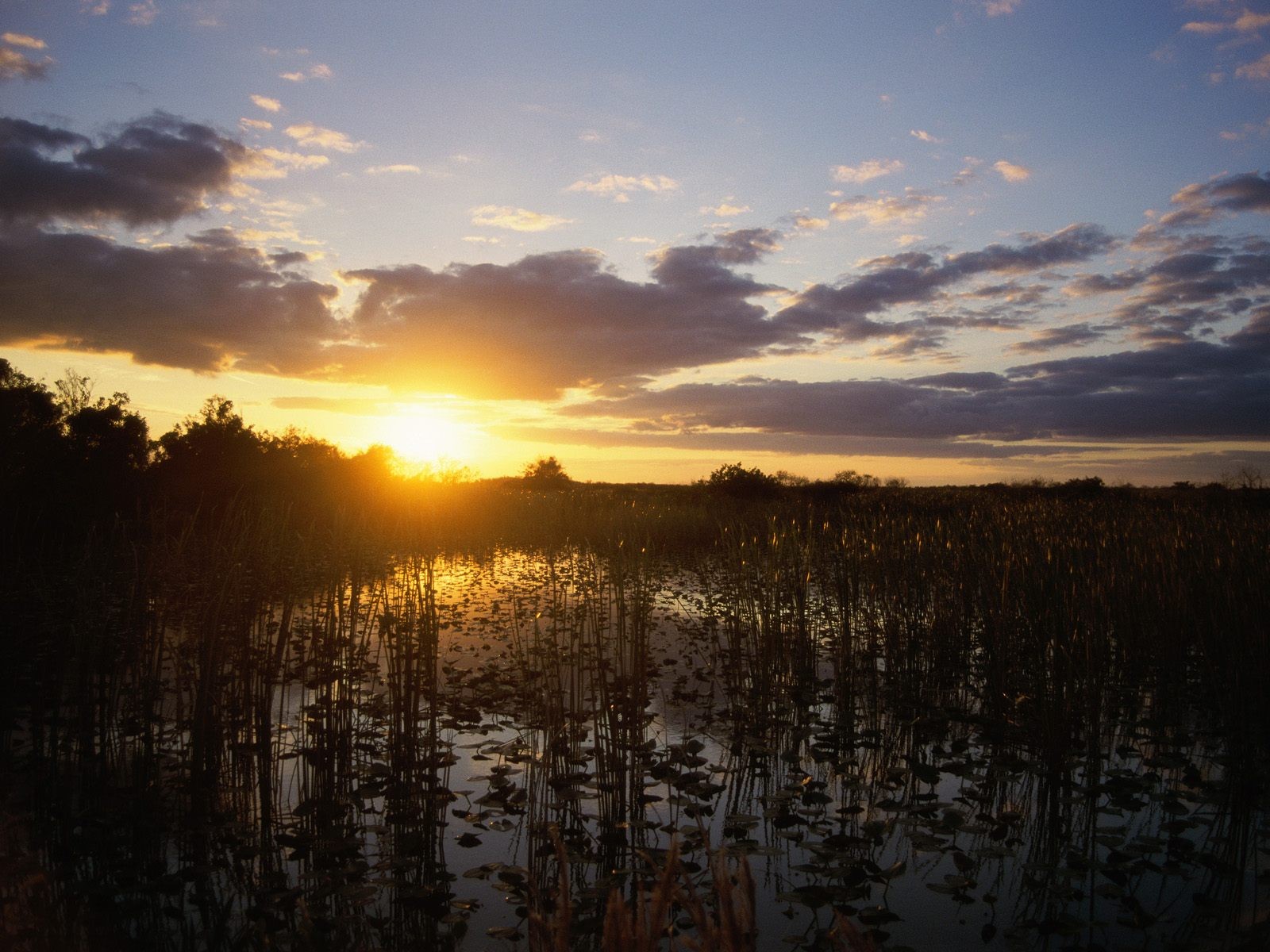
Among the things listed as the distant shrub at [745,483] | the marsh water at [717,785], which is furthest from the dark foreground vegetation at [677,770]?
the distant shrub at [745,483]

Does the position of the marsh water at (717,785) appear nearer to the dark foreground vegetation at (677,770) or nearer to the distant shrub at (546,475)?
the dark foreground vegetation at (677,770)

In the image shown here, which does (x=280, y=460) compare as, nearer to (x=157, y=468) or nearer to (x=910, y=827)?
(x=157, y=468)

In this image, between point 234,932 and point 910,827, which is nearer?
point 234,932

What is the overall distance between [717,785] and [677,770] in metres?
0.33

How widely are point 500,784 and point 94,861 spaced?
2209 millimetres

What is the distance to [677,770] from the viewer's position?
5223mm

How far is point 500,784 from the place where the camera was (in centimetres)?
503

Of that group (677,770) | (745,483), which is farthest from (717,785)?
(745,483)

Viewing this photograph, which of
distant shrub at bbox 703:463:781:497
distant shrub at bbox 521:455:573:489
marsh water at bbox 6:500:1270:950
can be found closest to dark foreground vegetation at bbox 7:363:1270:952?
marsh water at bbox 6:500:1270:950

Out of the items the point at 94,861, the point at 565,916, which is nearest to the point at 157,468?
the point at 94,861

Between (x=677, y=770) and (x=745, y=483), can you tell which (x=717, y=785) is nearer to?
(x=677, y=770)

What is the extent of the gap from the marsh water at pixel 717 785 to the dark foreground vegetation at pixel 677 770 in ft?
0.10

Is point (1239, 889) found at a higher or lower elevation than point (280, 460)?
lower

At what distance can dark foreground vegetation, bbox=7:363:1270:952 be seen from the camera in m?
3.54
